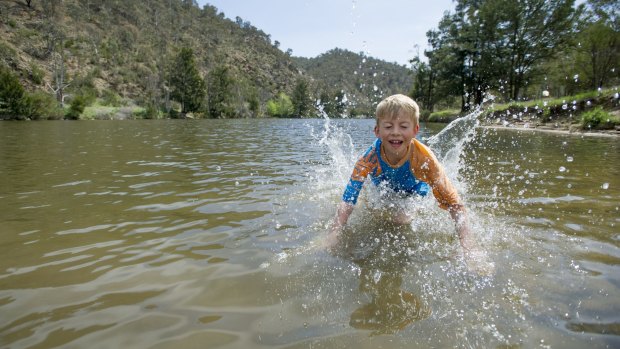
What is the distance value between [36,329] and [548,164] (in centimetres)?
1039

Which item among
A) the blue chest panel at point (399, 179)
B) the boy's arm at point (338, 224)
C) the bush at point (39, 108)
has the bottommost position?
the boy's arm at point (338, 224)

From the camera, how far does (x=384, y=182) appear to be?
5.05 metres

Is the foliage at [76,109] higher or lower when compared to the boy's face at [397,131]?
higher

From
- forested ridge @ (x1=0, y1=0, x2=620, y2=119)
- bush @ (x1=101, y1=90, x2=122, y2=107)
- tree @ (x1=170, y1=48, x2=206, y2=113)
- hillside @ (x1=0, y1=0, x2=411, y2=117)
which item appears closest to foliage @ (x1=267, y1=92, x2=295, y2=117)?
forested ridge @ (x1=0, y1=0, x2=620, y2=119)

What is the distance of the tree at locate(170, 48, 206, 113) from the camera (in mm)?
63969

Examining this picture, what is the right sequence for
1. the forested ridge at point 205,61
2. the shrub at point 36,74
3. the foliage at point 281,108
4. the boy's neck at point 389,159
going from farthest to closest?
the foliage at point 281,108 < the shrub at point 36,74 < the forested ridge at point 205,61 < the boy's neck at point 389,159

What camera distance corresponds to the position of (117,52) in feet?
246

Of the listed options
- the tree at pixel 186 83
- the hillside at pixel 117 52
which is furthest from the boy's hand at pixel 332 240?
the tree at pixel 186 83

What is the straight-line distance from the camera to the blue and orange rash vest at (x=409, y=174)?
13.3ft

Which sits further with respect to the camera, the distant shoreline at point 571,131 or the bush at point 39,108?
the bush at point 39,108

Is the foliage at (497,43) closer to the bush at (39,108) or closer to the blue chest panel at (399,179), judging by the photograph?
the blue chest panel at (399,179)

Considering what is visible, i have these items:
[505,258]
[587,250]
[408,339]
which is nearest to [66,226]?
[408,339]

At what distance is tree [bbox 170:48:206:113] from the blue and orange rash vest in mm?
64406

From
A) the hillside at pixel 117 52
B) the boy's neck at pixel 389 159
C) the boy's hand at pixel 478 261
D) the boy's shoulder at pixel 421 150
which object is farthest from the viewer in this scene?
the hillside at pixel 117 52
